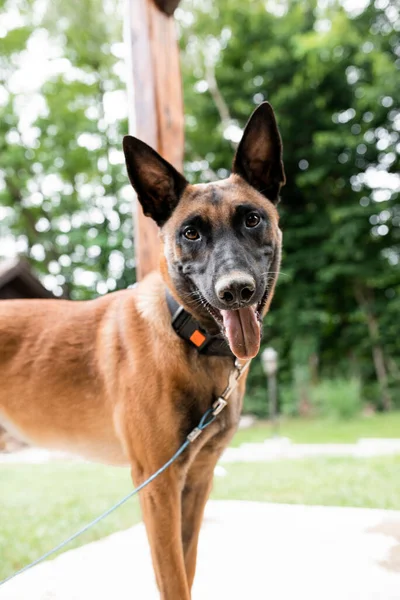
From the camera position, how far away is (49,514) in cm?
360

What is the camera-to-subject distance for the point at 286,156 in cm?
1159

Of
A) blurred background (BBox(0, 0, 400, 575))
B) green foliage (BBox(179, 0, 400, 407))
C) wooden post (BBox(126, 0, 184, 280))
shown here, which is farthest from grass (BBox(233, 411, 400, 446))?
wooden post (BBox(126, 0, 184, 280))

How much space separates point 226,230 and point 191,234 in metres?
Answer: 0.10

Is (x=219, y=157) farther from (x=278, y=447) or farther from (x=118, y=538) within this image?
(x=118, y=538)

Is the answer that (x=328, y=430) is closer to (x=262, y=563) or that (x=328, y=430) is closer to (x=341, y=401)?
(x=341, y=401)

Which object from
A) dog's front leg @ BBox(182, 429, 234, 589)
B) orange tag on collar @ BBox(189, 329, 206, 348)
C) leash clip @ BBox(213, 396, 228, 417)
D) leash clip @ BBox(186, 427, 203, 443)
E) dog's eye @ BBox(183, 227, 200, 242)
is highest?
dog's eye @ BBox(183, 227, 200, 242)

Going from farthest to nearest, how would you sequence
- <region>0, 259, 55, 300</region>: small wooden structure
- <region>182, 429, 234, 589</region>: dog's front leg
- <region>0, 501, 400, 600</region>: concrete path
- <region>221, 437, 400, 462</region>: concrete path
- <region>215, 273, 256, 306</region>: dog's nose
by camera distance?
<region>0, 259, 55, 300</region>: small wooden structure, <region>221, 437, 400, 462</region>: concrete path, <region>0, 501, 400, 600</region>: concrete path, <region>182, 429, 234, 589</region>: dog's front leg, <region>215, 273, 256, 306</region>: dog's nose

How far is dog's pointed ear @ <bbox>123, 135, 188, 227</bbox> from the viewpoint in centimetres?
152

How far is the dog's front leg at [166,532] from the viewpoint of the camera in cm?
138

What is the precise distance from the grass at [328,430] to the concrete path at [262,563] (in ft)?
15.5

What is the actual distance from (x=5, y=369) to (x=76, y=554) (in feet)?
3.54

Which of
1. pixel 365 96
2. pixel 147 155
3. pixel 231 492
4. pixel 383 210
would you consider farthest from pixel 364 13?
pixel 147 155

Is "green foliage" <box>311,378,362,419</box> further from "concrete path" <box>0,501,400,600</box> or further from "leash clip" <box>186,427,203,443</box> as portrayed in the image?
"leash clip" <box>186,427,203,443</box>

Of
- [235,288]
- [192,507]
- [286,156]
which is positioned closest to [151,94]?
[235,288]
